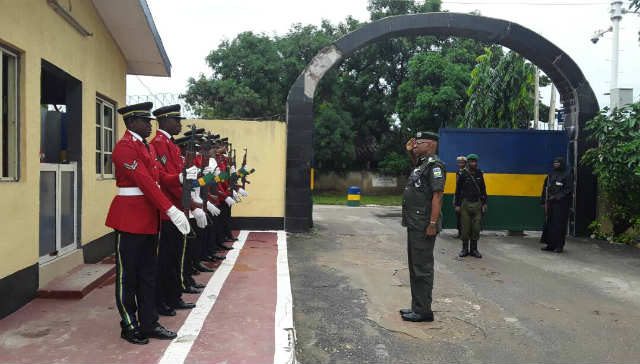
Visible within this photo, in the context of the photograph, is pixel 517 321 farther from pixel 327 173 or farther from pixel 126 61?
pixel 327 173

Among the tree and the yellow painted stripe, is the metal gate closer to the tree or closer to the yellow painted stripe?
the yellow painted stripe

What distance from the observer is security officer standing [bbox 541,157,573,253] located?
31.7ft

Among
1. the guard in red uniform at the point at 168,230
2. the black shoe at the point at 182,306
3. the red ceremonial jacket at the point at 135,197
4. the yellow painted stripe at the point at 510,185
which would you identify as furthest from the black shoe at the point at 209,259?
the yellow painted stripe at the point at 510,185

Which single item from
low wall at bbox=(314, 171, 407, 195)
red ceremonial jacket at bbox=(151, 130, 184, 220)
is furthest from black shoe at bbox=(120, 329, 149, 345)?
low wall at bbox=(314, 171, 407, 195)

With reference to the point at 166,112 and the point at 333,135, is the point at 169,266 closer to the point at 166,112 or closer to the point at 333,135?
the point at 166,112

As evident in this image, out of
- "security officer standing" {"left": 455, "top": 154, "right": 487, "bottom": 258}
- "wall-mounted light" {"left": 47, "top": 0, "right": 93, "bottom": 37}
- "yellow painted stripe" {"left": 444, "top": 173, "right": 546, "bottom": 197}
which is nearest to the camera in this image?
"wall-mounted light" {"left": 47, "top": 0, "right": 93, "bottom": 37}

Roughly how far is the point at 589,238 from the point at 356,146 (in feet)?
62.2

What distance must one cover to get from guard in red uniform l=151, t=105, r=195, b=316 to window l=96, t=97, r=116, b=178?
3279 millimetres

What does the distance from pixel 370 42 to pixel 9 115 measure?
7.91 meters

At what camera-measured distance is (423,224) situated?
5.36 meters

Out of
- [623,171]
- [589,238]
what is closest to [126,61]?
[623,171]

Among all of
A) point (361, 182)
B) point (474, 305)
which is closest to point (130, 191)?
point (474, 305)

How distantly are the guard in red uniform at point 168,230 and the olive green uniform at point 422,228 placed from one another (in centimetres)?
236

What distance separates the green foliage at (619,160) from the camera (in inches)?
390
